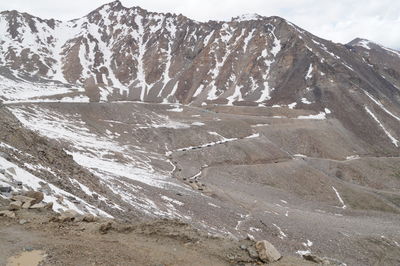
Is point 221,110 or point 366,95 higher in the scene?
point 366,95

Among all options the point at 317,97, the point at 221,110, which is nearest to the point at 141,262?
the point at 221,110

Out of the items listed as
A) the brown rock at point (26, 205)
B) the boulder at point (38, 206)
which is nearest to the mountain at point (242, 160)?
the boulder at point (38, 206)

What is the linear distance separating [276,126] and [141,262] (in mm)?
115632

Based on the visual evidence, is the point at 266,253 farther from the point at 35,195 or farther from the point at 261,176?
the point at 261,176

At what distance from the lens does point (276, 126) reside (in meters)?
125

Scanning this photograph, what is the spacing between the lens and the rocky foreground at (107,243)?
13.2 metres

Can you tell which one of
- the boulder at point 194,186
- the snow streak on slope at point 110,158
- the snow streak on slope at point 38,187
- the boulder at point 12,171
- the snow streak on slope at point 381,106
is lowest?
the boulder at point 194,186

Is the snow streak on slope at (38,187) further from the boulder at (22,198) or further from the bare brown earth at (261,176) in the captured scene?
the bare brown earth at (261,176)

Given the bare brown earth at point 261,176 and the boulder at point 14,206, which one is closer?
the boulder at point 14,206

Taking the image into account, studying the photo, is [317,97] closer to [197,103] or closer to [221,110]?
[221,110]

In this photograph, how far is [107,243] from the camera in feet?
48.0

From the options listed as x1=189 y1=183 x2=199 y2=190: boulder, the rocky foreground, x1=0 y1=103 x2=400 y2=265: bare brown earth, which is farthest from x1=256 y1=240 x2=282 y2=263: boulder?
x1=189 y1=183 x2=199 y2=190: boulder

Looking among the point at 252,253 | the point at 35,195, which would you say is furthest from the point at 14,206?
the point at 252,253

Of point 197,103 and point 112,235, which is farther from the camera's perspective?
point 197,103
